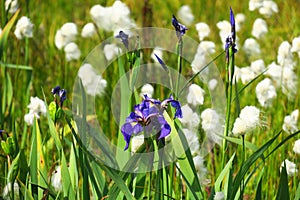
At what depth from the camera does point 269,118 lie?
93.2 inches

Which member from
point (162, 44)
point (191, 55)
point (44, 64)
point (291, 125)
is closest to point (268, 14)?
point (191, 55)

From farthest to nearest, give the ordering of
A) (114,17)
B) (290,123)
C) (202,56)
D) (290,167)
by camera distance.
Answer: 1. (114,17)
2. (202,56)
3. (290,123)
4. (290,167)

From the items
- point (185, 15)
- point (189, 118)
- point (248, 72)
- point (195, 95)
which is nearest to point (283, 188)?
point (189, 118)

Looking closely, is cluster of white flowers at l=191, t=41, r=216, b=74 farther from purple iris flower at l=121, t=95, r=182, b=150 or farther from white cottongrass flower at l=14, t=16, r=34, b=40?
purple iris flower at l=121, t=95, r=182, b=150

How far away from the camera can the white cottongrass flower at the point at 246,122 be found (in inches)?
55.2

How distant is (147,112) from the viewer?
114 centimetres

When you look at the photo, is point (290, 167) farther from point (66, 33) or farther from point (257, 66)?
point (66, 33)

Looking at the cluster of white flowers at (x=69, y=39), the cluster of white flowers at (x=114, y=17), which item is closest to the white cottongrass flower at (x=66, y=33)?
the cluster of white flowers at (x=69, y=39)

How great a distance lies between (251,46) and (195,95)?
877 millimetres

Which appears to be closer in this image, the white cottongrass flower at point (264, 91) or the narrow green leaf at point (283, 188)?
the narrow green leaf at point (283, 188)

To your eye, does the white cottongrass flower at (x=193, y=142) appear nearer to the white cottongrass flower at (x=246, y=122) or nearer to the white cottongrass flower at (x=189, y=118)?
the white cottongrass flower at (x=189, y=118)

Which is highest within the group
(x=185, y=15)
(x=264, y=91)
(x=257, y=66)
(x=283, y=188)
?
(x=185, y=15)

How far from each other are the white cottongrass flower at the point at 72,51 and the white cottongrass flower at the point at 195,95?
0.86 meters

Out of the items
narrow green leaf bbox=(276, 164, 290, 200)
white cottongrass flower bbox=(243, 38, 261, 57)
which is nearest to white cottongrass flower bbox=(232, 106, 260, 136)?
narrow green leaf bbox=(276, 164, 290, 200)
